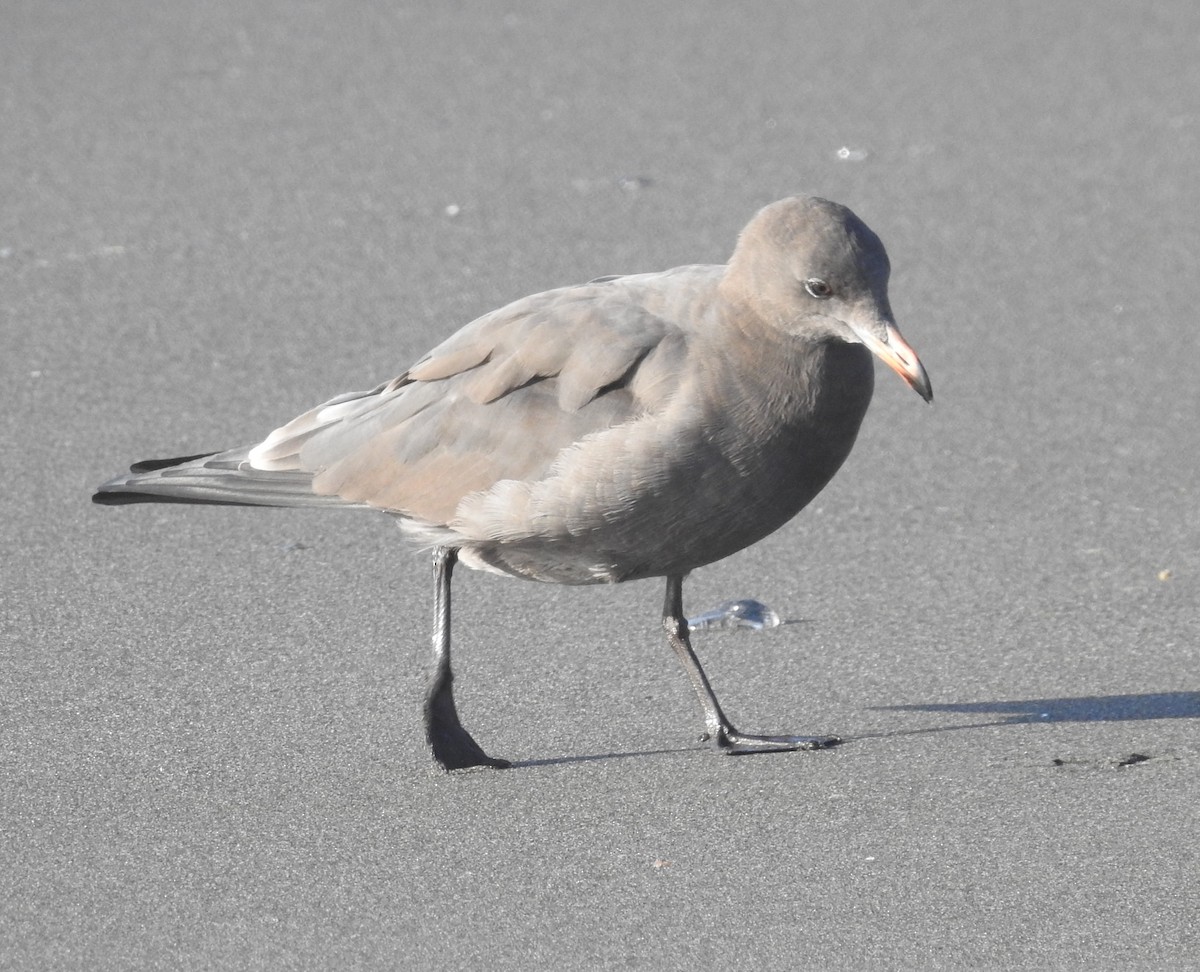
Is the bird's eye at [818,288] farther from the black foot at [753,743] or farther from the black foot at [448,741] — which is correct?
the black foot at [448,741]

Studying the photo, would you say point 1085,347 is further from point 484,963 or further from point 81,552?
point 484,963

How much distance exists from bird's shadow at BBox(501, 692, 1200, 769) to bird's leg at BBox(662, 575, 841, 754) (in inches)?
2.4

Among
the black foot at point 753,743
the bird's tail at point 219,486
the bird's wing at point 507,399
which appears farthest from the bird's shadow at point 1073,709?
the bird's tail at point 219,486

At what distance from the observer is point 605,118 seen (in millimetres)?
9023

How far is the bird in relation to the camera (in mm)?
4359

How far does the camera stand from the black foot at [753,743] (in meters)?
4.64

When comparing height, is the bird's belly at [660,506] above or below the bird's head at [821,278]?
below

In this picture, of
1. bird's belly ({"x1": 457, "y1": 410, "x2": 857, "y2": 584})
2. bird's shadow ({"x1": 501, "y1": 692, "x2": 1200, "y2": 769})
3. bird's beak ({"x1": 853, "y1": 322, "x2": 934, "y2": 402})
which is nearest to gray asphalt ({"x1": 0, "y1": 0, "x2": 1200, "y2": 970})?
bird's shadow ({"x1": 501, "y1": 692, "x2": 1200, "y2": 769})

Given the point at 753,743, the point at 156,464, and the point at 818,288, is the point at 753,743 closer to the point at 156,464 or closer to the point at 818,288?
the point at 818,288

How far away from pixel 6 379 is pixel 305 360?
1023 mm

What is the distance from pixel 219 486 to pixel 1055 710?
217 centimetres

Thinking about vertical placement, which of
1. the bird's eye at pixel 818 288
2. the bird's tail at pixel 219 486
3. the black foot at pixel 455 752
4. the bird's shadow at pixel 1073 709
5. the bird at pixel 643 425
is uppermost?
the bird's eye at pixel 818 288

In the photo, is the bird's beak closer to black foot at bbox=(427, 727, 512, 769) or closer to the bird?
the bird

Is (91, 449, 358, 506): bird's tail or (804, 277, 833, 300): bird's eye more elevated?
(804, 277, 833, 300): bird's eye
